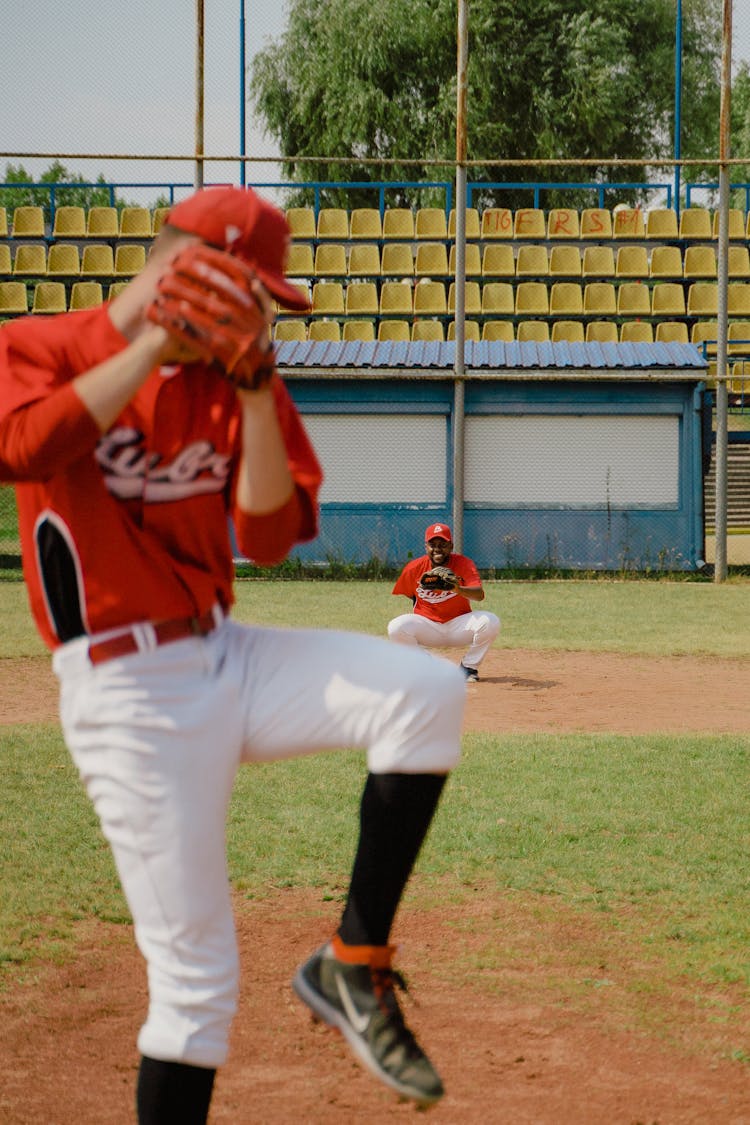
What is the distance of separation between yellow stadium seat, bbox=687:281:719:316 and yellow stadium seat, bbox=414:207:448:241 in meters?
4.36

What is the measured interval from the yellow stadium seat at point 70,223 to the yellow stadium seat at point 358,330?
4995mm

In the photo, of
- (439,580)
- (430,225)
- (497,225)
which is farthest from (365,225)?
(439,580)

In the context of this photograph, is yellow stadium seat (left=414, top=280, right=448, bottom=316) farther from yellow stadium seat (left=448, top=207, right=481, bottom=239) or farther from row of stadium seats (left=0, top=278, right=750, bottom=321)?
yellow stadium seat (left=448, top=207, right=481, bottom=239)

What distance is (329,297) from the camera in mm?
21609

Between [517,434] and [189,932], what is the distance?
1641 cm

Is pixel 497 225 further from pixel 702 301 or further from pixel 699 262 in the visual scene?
pixel 702 301

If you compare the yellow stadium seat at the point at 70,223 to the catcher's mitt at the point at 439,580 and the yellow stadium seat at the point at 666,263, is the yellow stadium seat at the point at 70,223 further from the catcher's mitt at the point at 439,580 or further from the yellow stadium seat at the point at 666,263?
the catcher's mitt at the point at 439,580

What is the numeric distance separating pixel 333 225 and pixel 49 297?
501cm

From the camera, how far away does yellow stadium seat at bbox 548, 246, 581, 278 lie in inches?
868

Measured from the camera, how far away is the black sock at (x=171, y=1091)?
256 centimetres

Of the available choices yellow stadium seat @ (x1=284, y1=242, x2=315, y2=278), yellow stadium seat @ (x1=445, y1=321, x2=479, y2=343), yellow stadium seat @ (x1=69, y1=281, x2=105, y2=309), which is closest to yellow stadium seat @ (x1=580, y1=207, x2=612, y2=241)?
yellow stadium seat @ (x1=445, y1=321, x2=479, y2=343)

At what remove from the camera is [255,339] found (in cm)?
228

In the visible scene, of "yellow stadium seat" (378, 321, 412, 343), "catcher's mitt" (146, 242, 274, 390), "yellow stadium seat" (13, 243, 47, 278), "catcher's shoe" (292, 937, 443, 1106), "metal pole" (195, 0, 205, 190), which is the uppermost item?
"metal pole" (195, 0, 205, 190)

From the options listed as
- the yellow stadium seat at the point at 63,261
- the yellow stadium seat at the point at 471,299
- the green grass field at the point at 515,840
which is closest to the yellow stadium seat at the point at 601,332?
the yellow stadium seat at the point at 471,299
